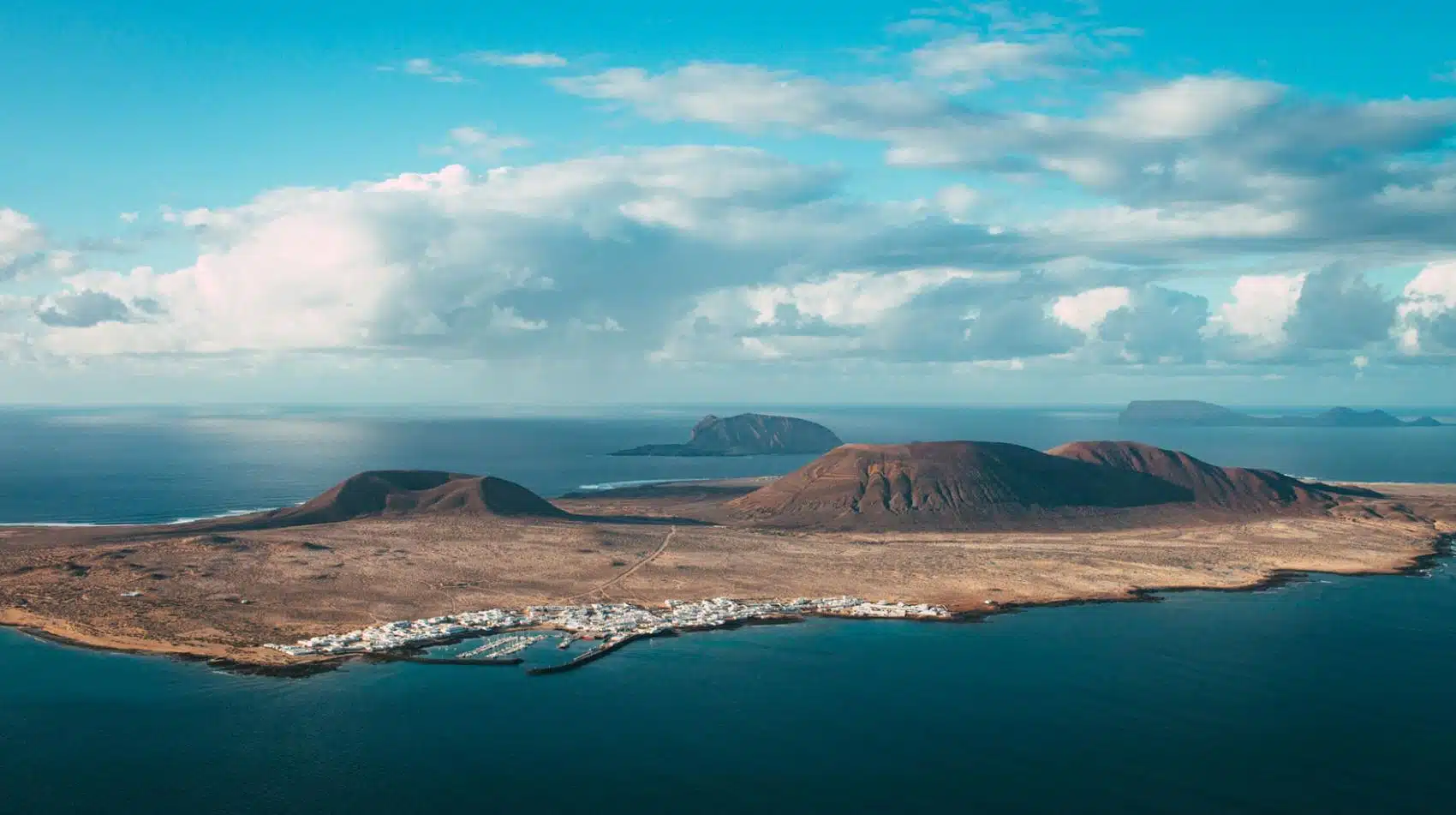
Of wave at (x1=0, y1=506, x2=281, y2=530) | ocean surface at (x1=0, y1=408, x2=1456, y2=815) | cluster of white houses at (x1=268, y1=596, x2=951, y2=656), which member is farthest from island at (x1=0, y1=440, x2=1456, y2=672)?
wave at (x1=0, y1=506, x2=281, y2=530)

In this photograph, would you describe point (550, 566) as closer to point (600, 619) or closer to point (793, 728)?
point (600, 619)

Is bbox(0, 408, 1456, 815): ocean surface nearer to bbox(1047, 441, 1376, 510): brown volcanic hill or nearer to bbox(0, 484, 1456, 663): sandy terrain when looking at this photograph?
bbox(0, 484, 1456, 663): sandy terrain

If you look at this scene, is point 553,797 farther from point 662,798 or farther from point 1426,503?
point 1426,503

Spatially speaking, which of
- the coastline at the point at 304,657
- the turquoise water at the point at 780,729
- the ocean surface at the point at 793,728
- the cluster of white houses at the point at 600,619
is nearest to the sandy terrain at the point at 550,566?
the coastline at the point at 304,657

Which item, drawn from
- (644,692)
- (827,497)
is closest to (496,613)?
(644,692)

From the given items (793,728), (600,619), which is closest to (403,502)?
(600,619)

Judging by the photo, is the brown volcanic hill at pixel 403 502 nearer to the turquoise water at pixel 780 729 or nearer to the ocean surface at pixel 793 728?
the turquoise water at pixel 780 729
